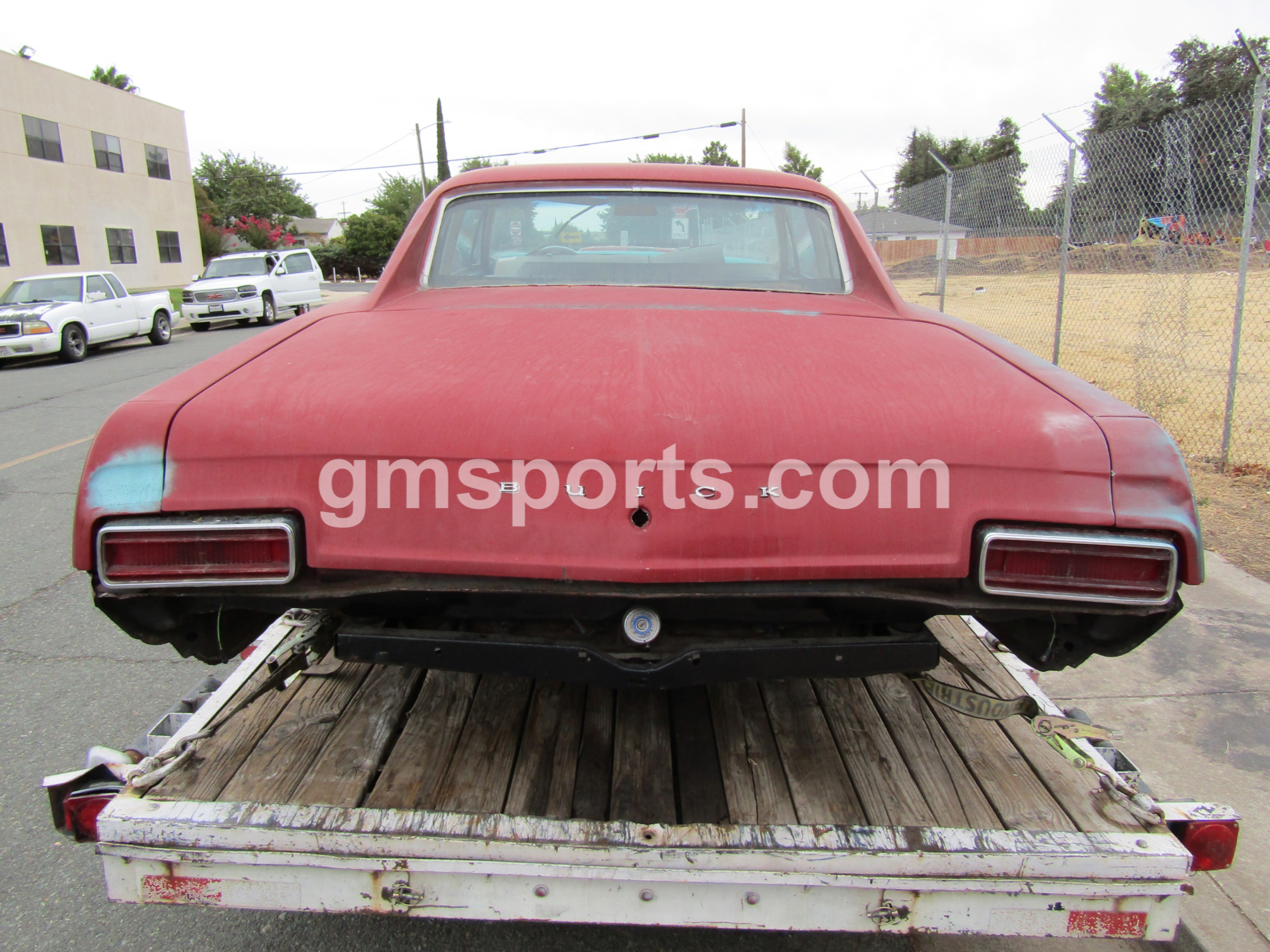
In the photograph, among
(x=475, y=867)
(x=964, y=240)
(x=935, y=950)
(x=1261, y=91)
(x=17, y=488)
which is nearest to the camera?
(x=475, y=867)

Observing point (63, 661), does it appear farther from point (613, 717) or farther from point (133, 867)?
point (613, 717)

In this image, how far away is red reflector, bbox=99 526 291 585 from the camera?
66.8 inches

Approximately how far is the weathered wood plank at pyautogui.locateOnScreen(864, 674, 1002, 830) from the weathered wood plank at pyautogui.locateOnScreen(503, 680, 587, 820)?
0.78 m

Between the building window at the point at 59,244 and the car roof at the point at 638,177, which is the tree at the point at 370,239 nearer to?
the building window at the point at 59,244

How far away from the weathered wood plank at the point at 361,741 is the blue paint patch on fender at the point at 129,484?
61 cm

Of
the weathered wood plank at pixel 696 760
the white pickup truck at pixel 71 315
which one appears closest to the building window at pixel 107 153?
the white pickup truck at pixel 71 315

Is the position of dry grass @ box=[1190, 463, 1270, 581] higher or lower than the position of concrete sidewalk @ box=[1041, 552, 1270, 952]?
higher

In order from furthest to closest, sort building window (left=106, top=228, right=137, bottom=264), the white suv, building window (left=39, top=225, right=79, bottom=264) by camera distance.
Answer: building window (left=106, top=228, right=137, bottom=264) < building window (left=39, top=225, right=79, bottom=264) < the white suv

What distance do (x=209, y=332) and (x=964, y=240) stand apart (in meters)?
16.4

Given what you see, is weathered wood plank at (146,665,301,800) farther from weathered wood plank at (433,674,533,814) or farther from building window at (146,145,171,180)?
building window at (146,145,171,180)

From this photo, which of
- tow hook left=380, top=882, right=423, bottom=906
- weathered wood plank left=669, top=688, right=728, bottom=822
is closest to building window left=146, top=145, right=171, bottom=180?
weathered wood plank left=669, top=688, right=728, bottom=822

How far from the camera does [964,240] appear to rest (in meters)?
12.4

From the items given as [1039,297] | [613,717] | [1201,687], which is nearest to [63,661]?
[613,717]

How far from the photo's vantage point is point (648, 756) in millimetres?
2141
